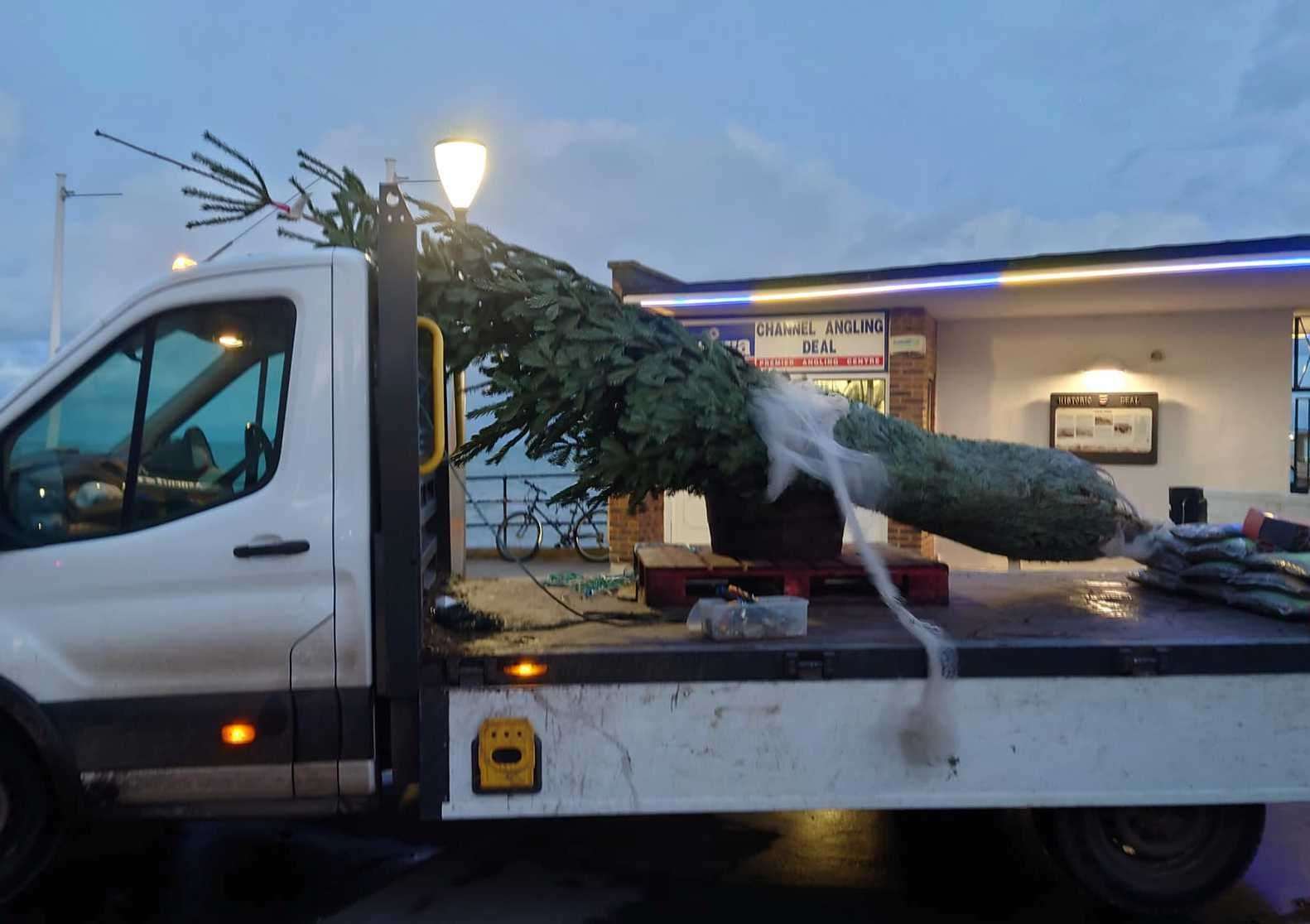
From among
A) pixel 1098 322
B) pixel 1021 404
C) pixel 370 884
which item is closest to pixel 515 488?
pixel 1021 404

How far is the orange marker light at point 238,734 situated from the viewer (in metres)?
3.34

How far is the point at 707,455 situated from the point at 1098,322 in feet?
30.3

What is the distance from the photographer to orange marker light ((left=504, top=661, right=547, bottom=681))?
10.9ft

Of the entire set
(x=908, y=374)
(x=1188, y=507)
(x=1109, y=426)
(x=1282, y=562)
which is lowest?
(x=1282, y=562)

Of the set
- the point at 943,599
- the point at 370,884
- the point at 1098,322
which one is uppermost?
the point at 1098,322

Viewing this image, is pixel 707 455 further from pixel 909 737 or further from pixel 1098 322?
pixel 1098 322

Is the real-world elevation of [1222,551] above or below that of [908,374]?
below

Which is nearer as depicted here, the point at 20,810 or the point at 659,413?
the point at 20,810

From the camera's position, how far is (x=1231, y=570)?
4.19 metres

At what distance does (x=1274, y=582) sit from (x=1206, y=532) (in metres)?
0.63

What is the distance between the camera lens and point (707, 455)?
4.21 m

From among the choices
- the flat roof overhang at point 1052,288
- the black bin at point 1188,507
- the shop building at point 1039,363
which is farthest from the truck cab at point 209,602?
the shop building at point 1039,363

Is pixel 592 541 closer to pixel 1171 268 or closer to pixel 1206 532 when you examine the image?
pixel 1171 268

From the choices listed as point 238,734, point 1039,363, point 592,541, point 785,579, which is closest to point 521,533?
point 592,541
